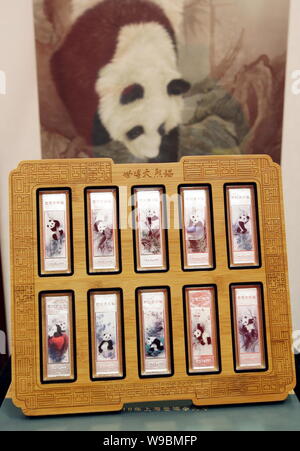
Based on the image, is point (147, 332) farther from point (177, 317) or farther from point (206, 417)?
point (206, 417)

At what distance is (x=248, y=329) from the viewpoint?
1.04 metres

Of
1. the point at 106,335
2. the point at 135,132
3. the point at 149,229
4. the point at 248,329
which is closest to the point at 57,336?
the point at 106,335

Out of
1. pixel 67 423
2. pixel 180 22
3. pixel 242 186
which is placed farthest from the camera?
pixel 180 22

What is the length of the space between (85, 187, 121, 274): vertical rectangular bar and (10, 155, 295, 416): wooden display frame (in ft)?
0.06

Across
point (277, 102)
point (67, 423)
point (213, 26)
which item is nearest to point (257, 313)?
point (67, 423)

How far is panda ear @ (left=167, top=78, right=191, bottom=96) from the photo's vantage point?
1336 millimetres

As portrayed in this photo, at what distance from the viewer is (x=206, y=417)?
3.18ft

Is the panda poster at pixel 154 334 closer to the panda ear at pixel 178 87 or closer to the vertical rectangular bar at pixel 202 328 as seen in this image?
the vertical rectangular bar at pixel 202 328

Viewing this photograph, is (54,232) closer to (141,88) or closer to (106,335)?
(106,335)

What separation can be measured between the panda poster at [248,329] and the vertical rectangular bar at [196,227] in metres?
0.12

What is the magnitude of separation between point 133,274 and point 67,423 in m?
0.39

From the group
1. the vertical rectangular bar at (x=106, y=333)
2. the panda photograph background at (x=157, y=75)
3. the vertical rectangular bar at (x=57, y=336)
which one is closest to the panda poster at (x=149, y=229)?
the vertical rectangular bar at (x=106, y=333)

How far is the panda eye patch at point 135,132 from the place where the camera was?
1345 millimetres

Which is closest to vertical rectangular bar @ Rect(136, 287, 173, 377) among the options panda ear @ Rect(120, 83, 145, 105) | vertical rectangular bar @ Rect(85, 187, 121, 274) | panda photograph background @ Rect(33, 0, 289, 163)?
vertical rectangular bar @ Rect(85, 187, 121, 274)
